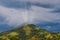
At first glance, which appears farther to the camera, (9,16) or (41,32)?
(41,32)

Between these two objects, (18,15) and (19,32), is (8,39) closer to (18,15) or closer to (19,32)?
(19,32)

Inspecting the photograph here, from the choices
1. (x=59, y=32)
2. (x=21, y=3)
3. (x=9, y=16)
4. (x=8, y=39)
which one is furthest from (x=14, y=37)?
(x=59, y=32)

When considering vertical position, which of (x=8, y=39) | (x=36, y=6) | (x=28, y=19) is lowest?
(x=8, y=39)

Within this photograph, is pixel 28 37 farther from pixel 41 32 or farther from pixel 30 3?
pixel 30 3

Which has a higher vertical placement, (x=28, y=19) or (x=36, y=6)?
(x=36, y=6)

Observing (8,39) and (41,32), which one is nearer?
(8,39)

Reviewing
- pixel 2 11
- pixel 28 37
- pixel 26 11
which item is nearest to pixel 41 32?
pixel 28 37
